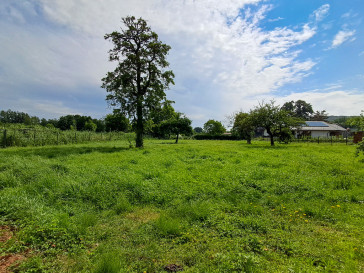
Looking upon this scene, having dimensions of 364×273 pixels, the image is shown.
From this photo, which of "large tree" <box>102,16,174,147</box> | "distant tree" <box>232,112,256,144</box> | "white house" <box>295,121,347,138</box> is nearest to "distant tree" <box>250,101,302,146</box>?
"distant tree" <box>232,112,256,144</box>

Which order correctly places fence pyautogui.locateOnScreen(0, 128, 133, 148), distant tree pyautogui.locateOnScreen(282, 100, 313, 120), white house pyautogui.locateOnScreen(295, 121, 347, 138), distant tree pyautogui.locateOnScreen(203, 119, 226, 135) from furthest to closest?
distant tree pyautogui.locateOnScreen(282, 100, 313, 120) < distant tree pyautogui.locateOnScreen(203, 119, 226, 135) < white house pyautogui.locateOnScreen(295, 121, 347, 138) < fence pyautogui.locateOnScreen(0, 128, 133, 148)

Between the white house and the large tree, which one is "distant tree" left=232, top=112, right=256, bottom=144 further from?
the white house

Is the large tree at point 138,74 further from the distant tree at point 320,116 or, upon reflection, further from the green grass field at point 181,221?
the distant tree at point 320,116

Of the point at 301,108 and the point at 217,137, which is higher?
the point at 301,108

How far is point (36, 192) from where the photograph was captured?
6.14 metres

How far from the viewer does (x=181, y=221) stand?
4.82m

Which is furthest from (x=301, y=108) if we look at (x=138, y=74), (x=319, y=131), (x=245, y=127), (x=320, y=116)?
(x=138, y=74)

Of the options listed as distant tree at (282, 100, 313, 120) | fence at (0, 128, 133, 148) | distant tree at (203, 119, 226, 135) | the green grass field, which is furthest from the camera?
distant tree at (282, 100, 313, 120)

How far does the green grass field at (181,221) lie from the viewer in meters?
3.29

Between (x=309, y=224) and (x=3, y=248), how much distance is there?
6.41 meters

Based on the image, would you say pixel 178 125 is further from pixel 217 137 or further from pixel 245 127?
pixel 217 137

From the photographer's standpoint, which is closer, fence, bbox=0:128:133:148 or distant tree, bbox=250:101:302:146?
fence, bbox=0:128:133:148

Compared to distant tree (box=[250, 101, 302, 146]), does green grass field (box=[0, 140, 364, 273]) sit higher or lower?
lower

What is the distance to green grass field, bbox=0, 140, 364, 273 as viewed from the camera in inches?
129
